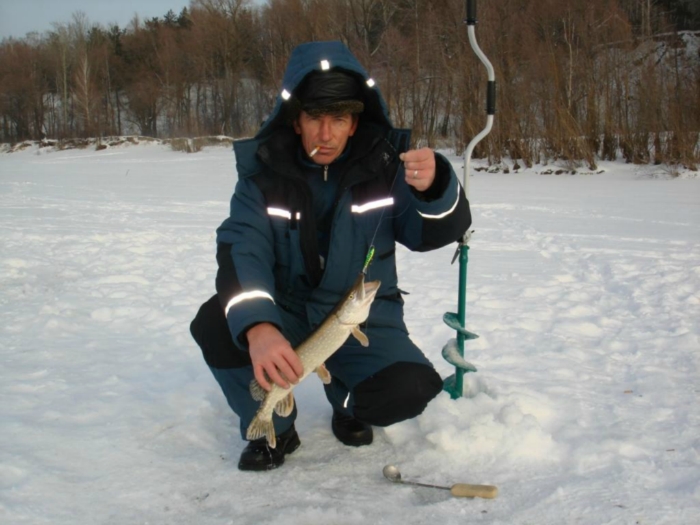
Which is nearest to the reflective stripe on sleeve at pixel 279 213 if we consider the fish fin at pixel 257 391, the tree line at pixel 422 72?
the fish fin at pixel 257 391

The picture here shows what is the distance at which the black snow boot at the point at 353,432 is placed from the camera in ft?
8.03

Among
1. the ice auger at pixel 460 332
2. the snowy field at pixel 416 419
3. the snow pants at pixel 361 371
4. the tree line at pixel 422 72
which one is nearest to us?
the snowy field at pixel 416 419

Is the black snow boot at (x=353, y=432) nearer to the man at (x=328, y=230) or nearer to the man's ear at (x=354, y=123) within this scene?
the man at (x=328, y=230)

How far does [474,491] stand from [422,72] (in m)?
23.0

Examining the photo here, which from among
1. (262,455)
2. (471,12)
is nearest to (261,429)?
(262,455)

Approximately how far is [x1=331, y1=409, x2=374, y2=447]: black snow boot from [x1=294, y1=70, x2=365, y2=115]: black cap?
1.20 m

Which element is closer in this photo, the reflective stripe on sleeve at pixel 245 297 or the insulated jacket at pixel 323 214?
the reflective stripe on sleeve at pixel 245 297

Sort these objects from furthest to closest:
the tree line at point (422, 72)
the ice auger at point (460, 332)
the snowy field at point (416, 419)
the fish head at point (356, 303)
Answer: the tree line at point (422, 72), the ice auger at point (460, 332), the snowy field at point (416, 419), the fish head at point (356, 303)

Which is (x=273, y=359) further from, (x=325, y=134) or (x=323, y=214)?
(x=325, y=134)

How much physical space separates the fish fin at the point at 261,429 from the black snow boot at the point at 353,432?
0.42 m

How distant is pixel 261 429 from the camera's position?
209 cm

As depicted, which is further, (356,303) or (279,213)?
(279,213)

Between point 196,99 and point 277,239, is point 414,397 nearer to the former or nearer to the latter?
point 277,239

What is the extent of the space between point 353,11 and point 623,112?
1925 centimetres
